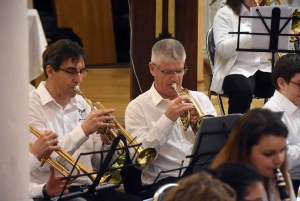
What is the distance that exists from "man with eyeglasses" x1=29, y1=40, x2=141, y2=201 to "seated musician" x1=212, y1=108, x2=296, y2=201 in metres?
0.82

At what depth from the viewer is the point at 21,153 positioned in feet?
8.36

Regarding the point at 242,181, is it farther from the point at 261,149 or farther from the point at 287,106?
the point at 287,106

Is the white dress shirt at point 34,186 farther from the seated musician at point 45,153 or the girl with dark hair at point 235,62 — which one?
the girl with dark hair at point 235,62

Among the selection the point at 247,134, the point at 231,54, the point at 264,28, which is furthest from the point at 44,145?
the point at 231,54

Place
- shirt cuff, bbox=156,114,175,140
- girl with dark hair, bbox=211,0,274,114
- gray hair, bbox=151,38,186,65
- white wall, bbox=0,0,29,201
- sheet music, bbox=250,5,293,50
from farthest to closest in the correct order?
girl with dark hair, bbox=211,0,274,114 < sheet music, bbox=250,5,293,50 < gray hair, bbox=151,38,186,65 < shirt cuff, bbox=156,114,175,140 < white wall, bbox=0,0,29,201

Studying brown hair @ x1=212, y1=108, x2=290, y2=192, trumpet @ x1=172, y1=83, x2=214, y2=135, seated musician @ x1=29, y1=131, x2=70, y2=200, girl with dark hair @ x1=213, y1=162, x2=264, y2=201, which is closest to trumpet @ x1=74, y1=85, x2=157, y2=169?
trumpet @ x1=172, y1=83, x2=214, y2=135

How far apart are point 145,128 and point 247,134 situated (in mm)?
1034

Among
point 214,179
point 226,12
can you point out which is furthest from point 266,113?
point 226,12

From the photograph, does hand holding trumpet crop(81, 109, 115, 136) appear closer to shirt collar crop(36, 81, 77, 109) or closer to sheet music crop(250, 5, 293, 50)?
shirt collar crop(36, 81, 77, 109)

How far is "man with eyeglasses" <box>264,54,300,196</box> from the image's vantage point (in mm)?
3426

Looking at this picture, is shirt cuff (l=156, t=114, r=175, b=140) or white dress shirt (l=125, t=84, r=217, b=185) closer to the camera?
shirt cuff (l=156, t=114, r=175, b=140)

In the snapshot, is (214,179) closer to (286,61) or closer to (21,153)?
(21,153)

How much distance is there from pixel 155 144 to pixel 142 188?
0.87ft

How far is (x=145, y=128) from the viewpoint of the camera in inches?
136
